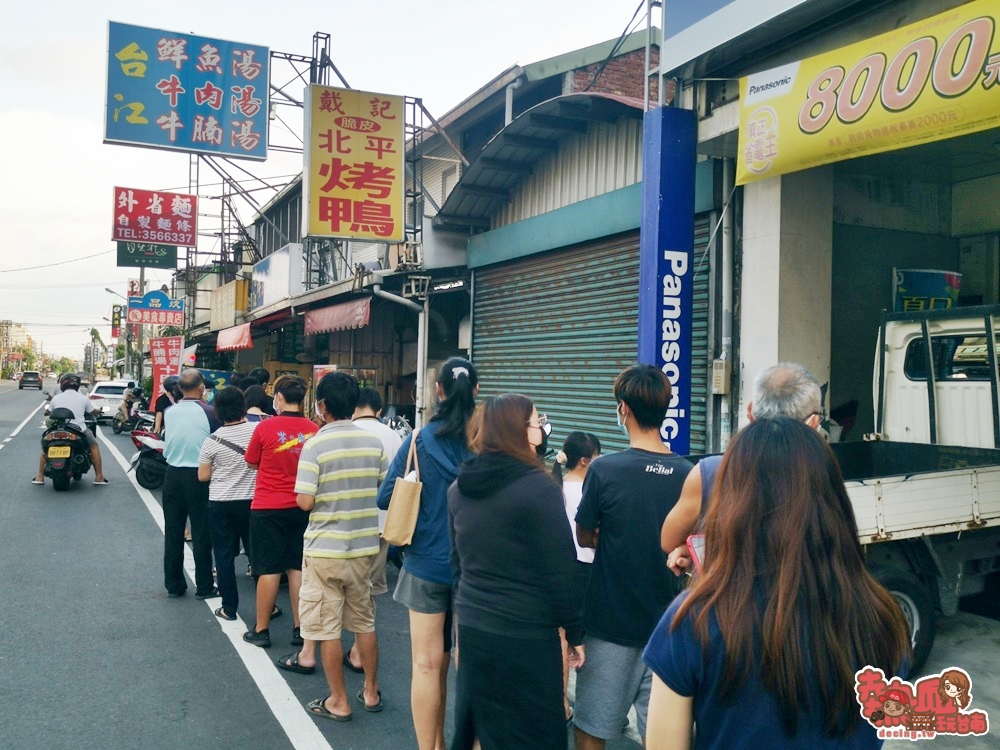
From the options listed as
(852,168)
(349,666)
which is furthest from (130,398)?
(852,168)

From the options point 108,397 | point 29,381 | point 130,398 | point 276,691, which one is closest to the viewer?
point 276,691

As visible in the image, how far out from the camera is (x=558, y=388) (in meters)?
11.1

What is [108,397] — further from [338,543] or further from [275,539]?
[338,543]

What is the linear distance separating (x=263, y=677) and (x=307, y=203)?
8.32m

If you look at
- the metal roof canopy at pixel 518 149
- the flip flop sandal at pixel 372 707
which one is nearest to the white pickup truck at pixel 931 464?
the flip flop sandal at pixel 372 707

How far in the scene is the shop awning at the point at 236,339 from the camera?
1945 centimetres

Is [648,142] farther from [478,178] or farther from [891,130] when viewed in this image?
[478,178]

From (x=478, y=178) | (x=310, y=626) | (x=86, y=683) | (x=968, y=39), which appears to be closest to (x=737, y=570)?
(x=310, y=626)

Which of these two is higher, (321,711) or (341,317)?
(341,317)

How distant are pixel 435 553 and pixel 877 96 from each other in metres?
4.56

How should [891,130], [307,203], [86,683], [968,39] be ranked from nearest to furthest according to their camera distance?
1. [86,683]
2. [968,39]
3. [891,130]
4. [307,203]

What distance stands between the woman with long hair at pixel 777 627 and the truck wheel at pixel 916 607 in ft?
12.1

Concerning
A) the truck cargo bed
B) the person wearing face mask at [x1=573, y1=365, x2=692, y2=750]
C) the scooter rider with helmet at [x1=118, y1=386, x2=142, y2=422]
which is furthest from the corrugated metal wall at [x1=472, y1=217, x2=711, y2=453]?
the scooter rider with helmet at [x1=118, y1=386, x2=142, y2=422]

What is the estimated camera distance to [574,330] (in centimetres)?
1072
